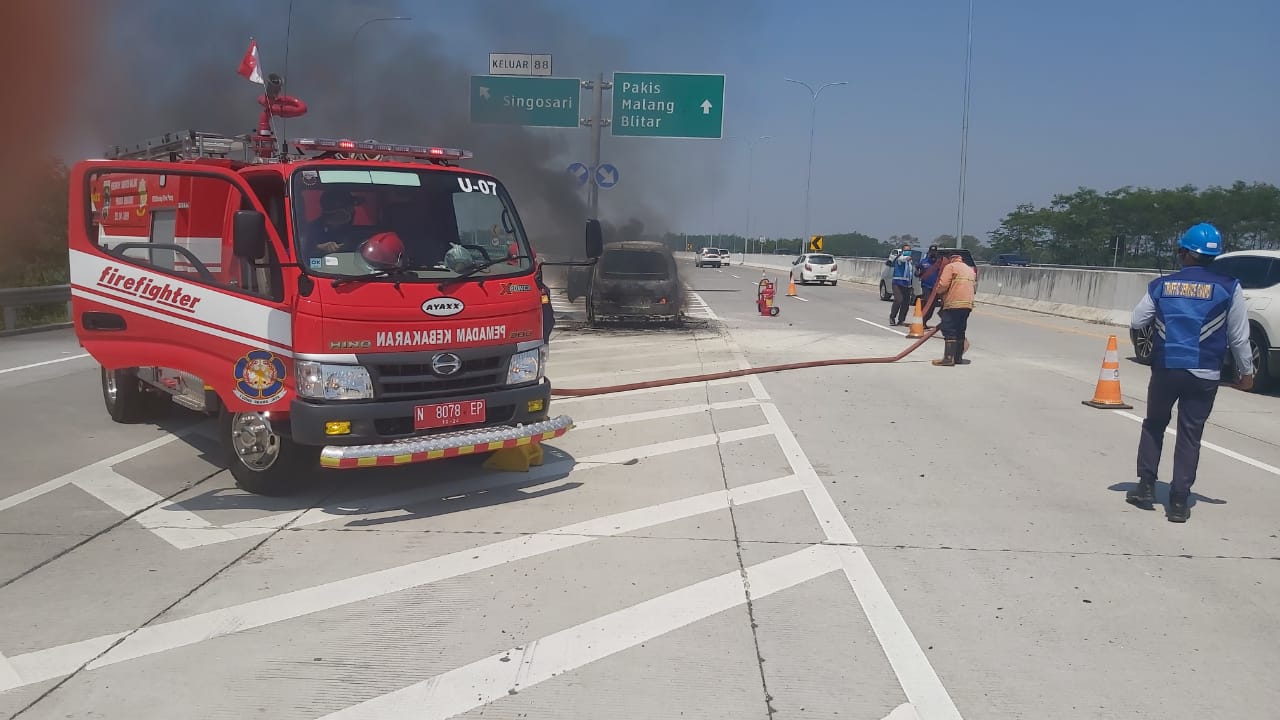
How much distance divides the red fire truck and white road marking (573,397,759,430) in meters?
2.32

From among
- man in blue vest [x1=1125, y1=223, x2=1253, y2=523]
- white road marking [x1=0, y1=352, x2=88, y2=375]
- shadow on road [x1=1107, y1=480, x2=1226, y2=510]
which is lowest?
white road marking [x1=0, y1=352, x2=88, y2=375]

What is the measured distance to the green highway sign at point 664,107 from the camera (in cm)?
2862

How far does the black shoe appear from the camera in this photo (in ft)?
20.9

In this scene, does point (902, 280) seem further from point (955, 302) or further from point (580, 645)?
point (580, 645)

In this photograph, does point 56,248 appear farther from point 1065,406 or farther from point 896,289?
point 1065,406

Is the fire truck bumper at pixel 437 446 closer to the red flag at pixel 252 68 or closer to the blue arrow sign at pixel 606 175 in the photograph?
the red flag at pixel 252 68

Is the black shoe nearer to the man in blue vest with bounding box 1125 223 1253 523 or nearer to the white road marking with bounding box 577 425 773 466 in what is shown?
the man in blue vest with bounding box 1125 223 1253 523

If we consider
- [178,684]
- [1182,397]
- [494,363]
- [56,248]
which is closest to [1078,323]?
[1182,397]

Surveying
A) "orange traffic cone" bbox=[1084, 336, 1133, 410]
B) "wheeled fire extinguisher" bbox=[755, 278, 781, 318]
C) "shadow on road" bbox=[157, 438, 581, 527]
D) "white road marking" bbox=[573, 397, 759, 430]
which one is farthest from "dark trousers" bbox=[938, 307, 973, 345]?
"wheeled fire extinguisher" bbox=[755, 278, 781, 318]

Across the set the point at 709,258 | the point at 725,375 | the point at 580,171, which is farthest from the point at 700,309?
the point at 709,258

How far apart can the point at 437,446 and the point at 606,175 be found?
21.4 metres

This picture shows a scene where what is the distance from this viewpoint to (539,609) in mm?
4480

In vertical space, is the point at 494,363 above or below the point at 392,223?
below

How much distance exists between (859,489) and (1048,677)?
9.64 ft
